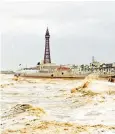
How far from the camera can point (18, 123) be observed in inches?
536

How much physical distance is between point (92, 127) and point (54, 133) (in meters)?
1.56

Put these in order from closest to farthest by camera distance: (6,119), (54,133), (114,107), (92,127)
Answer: (54,133), (92,127), (6,119), (114,107)

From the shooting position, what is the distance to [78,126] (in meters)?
12.9

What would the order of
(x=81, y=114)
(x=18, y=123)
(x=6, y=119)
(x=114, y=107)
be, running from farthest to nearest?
(x=114, y=107)
(x=81, y=114)
(x=6, y=119)
(x=18, y=123)

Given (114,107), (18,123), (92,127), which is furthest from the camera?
(114,107)

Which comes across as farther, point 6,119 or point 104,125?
point 6,119

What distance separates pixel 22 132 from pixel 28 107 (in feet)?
15.6

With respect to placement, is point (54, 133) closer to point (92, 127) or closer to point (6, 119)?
point (92, 127)

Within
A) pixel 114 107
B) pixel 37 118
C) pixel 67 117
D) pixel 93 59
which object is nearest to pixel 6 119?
pixel 37 118

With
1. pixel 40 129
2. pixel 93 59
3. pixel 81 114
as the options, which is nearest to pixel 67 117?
pixel 81 114

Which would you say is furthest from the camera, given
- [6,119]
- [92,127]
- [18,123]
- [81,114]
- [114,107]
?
[114,107]

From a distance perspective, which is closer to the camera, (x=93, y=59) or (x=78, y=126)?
(x=78, y=126)

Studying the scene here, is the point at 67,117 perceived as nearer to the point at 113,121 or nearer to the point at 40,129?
the point at 113,121

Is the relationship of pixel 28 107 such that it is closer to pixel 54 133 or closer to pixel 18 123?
pixel 18 123
